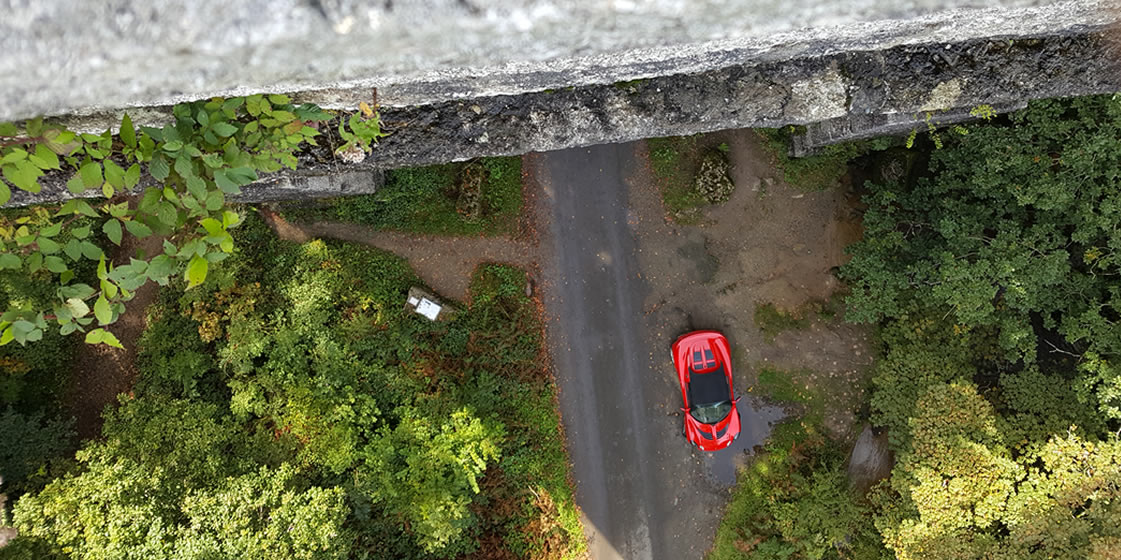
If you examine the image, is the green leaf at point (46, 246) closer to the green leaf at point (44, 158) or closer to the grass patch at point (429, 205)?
the green leaf at point (44, 158)

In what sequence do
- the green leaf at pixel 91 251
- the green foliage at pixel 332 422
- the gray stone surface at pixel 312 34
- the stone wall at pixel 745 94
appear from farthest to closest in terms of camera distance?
the green foliage at pixel 332 422, the stone wall at pixel 745 94, the green leaf at pixel 91 251, the gray stone surface at pixel 312 34

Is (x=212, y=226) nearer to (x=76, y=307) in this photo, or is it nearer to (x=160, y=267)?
(x=160, y=267)

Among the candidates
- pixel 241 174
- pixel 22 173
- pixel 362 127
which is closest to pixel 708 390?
pixel 362 127

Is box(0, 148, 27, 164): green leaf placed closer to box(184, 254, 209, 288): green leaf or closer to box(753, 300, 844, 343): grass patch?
box(184, 254, 209, 288): green leaf

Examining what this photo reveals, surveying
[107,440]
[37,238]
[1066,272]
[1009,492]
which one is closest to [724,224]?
[1066,272]

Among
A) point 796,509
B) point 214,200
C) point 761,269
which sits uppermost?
point 761,269

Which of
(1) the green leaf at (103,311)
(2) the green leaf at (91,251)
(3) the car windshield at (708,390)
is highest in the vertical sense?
(2) the green leaf at (91,251)

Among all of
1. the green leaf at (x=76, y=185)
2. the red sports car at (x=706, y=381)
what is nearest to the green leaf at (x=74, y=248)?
the green leaf at (x=76, y=185)
